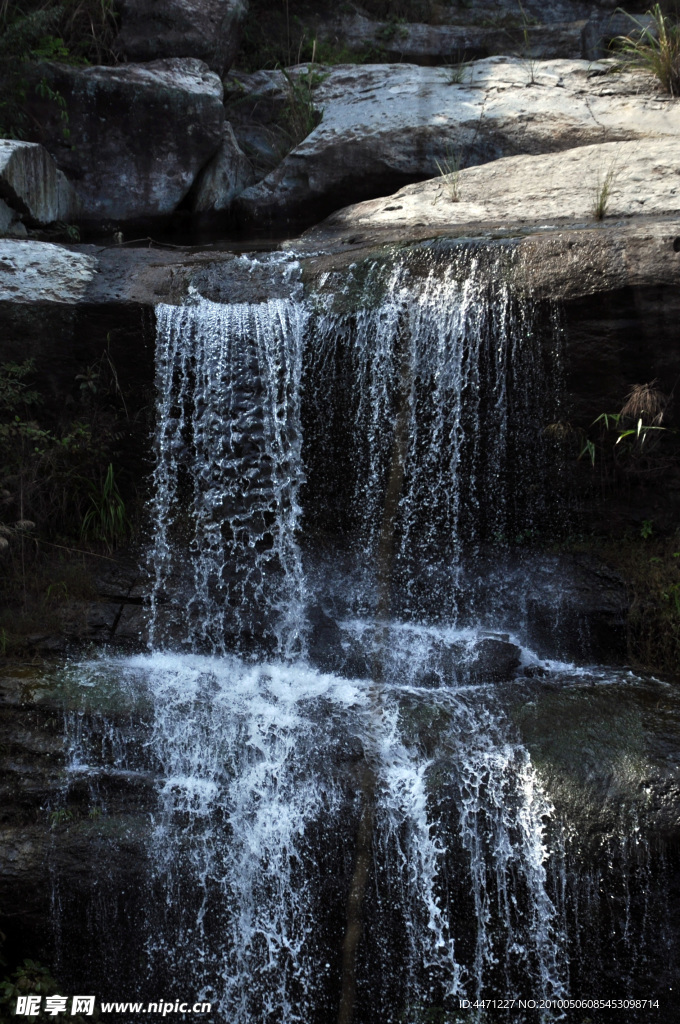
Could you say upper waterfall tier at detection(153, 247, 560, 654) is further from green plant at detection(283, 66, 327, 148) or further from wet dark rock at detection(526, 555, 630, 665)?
green plant at detection(283, 66, 327, 148)

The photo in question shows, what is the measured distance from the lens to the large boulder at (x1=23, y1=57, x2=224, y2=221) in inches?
311

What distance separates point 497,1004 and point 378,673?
182 centimetres

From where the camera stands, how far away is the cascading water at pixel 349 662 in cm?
388

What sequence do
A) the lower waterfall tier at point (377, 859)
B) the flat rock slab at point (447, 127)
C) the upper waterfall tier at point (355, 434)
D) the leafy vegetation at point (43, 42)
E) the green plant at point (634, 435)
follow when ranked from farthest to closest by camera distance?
the flat rock slab at point (447, 127) → the leafy vegetation at point (43, 42) → the upper waterfall tier at point (355, 434) → the green plant at point (634, 435) → the lower waterfall tier at point (377, 859)

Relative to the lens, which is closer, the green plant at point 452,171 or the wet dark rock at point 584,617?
the wet dark rock at point 584,617

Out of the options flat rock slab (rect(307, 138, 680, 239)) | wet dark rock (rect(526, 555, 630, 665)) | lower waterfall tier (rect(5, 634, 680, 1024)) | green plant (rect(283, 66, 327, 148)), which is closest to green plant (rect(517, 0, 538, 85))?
flat rock slab (rect(307, 138, 680, 239))

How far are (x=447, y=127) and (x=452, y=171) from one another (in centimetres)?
67

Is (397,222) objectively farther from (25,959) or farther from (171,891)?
(25,959)

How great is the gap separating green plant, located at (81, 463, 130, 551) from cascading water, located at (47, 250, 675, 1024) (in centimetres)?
24

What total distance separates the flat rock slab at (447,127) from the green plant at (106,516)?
3.58 meters

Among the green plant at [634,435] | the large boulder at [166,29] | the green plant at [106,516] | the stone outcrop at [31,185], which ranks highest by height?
the large boulder at [166,29]

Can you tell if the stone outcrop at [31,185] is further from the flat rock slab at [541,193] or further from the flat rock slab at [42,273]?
the flat rock slab at [541,193]

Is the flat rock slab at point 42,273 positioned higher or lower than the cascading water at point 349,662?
higher

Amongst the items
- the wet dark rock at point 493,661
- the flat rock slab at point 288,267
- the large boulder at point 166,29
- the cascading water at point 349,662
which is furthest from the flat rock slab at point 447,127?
the wet dark rock at point 493,661
